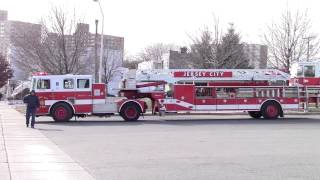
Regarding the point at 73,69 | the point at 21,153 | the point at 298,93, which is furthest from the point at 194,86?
the point at 21,153

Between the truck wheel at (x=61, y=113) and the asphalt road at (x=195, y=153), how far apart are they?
19.0 feet

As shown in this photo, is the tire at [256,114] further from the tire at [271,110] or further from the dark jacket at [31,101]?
the dark jacket at [31,101]

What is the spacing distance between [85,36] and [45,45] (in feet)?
11.7

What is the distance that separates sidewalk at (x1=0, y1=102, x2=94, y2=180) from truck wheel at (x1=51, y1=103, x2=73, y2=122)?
9641mm

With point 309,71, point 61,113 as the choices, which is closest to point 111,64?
point 309,71

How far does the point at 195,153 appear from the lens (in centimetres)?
1367

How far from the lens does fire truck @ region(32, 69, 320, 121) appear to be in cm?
2695

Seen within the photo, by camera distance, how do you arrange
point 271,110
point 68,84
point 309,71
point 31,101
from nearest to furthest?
point 31,101, point 68,84, point 271,110, point 309,71

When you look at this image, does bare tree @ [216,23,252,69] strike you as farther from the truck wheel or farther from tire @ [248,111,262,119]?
the truck wheel

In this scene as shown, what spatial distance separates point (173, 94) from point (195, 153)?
1465 centimetres

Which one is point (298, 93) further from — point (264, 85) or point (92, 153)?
point (92, 153)

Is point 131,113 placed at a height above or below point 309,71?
below

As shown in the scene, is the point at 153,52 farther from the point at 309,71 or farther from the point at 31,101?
the point at 31,101

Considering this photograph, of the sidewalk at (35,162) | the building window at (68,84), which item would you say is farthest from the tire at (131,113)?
the sidewalk at (35,162)
